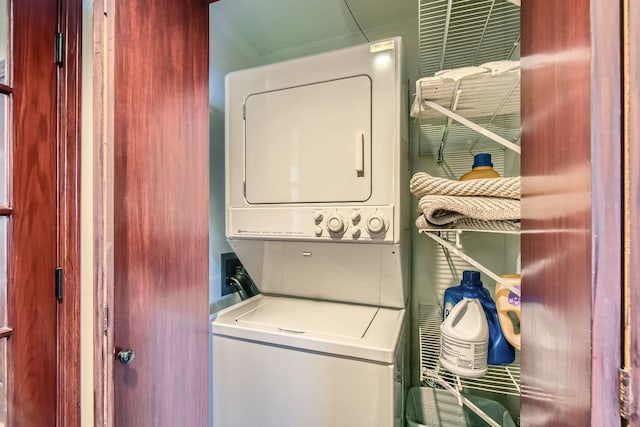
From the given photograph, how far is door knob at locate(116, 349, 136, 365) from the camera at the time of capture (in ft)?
3.25

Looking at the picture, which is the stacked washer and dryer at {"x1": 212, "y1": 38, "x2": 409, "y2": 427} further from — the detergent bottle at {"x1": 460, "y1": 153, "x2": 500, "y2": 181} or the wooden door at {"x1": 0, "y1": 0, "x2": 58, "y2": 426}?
the wooden door at {"x1": 0, "y1": 0, "x2": 58, "y2": 426}

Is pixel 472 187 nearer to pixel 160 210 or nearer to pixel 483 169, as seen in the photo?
pixel 483 169

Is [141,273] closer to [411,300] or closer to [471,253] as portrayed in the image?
[411,300]

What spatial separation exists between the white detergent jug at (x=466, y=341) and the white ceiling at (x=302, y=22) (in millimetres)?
1836

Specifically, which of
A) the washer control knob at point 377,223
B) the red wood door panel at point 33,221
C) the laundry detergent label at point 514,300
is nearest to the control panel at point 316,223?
the washer control knob at point 377,223

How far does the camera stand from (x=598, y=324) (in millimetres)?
370

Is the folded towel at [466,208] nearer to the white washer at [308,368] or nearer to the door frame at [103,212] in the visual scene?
the white washer at [308,368]

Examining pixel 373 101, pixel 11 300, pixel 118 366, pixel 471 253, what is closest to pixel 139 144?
pixel 11 300

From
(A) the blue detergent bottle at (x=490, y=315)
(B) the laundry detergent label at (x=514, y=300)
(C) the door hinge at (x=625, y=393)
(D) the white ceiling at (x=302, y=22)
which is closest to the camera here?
(C) the door hinge at (x=625, y=393)

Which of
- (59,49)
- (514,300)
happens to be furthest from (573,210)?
(59,49)

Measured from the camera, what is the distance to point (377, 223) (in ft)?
4.22

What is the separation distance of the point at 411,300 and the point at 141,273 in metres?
1.64

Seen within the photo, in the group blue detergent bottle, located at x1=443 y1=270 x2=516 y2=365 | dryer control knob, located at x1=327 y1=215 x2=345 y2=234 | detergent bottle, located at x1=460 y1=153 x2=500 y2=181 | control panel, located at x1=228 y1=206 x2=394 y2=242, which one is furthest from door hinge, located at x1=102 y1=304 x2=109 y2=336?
detergent bottle, located at x1=460 y1=153 x2=500 y2=181

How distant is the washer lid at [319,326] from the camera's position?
119cm
